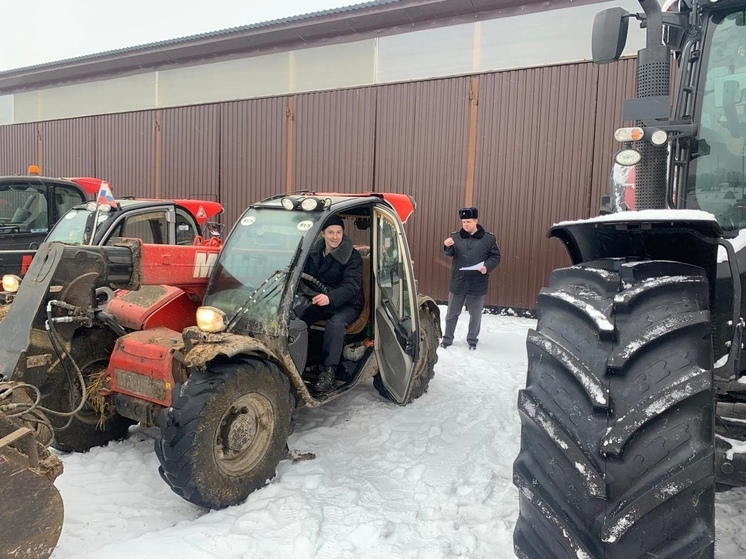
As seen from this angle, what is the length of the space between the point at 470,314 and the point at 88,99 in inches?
481

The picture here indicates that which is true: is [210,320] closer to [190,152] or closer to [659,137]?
[659,137]

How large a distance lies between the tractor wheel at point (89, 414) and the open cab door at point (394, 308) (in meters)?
2.13

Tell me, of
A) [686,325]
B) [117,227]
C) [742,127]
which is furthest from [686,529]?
[117,227]

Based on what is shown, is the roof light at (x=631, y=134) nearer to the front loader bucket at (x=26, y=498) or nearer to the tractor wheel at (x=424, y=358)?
the front loader bucket at (x=26, y=498)

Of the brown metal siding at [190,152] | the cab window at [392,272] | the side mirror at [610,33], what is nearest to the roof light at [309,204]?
the cab window at [392,272]

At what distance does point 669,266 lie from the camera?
187cm

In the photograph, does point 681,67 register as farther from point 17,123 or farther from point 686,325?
point 17,123

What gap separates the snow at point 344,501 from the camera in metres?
2.76

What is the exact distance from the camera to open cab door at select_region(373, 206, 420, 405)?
15.0ft

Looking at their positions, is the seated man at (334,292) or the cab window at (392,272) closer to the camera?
the seated man at (334,292)

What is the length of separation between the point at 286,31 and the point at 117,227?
6084mm

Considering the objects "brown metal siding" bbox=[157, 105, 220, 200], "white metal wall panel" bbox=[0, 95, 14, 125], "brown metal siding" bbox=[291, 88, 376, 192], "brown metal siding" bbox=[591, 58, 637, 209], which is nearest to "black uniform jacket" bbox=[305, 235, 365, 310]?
"brown metal siding" bbox=[591, 58, 637, 209]

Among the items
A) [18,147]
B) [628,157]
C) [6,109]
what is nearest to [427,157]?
[628,157]

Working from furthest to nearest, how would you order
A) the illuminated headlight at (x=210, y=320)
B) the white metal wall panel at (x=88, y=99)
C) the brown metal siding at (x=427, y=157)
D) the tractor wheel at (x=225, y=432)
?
the white metal wall panel at (x=88, y=99) < the brown metal siding at (x=427, y=157) < the illuminated headlight at (x=210, y=320) < the tractor wheel at (x=225, y=432)
